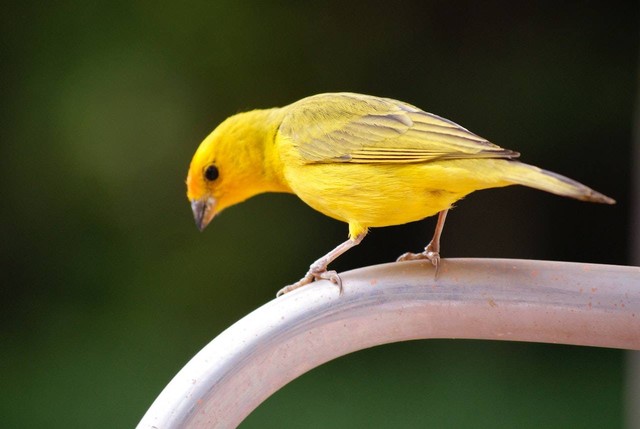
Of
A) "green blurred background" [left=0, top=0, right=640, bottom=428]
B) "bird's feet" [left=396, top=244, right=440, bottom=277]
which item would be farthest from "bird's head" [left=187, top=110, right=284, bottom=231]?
"green blurred background" [left=0, top=0, right=640, bottom=428]

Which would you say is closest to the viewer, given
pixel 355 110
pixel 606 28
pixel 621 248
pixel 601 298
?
pixel 601 298

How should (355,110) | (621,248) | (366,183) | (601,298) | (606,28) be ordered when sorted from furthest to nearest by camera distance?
(621,248)
(606,28)
(355,110)
(366,183)
(601,298)

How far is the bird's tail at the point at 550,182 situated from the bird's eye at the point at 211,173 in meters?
1.17

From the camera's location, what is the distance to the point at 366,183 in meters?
2.61

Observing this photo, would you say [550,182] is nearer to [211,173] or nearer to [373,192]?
[373,192]

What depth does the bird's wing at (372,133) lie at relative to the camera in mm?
2436

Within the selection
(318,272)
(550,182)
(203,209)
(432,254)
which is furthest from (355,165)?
(550,182)

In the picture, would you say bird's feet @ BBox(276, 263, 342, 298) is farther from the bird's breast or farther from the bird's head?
the bird's head

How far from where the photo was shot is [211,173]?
3098 mm

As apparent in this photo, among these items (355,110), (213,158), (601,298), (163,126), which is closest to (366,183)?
(355,110)

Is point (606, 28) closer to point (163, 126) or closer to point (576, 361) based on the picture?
point (576, 361)

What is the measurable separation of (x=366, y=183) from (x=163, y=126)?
160 inches

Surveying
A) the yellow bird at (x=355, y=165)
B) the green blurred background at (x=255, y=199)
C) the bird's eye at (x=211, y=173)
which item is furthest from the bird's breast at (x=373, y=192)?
the green blurred background at (x=255, y=199)

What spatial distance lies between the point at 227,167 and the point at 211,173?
6 centimetres
